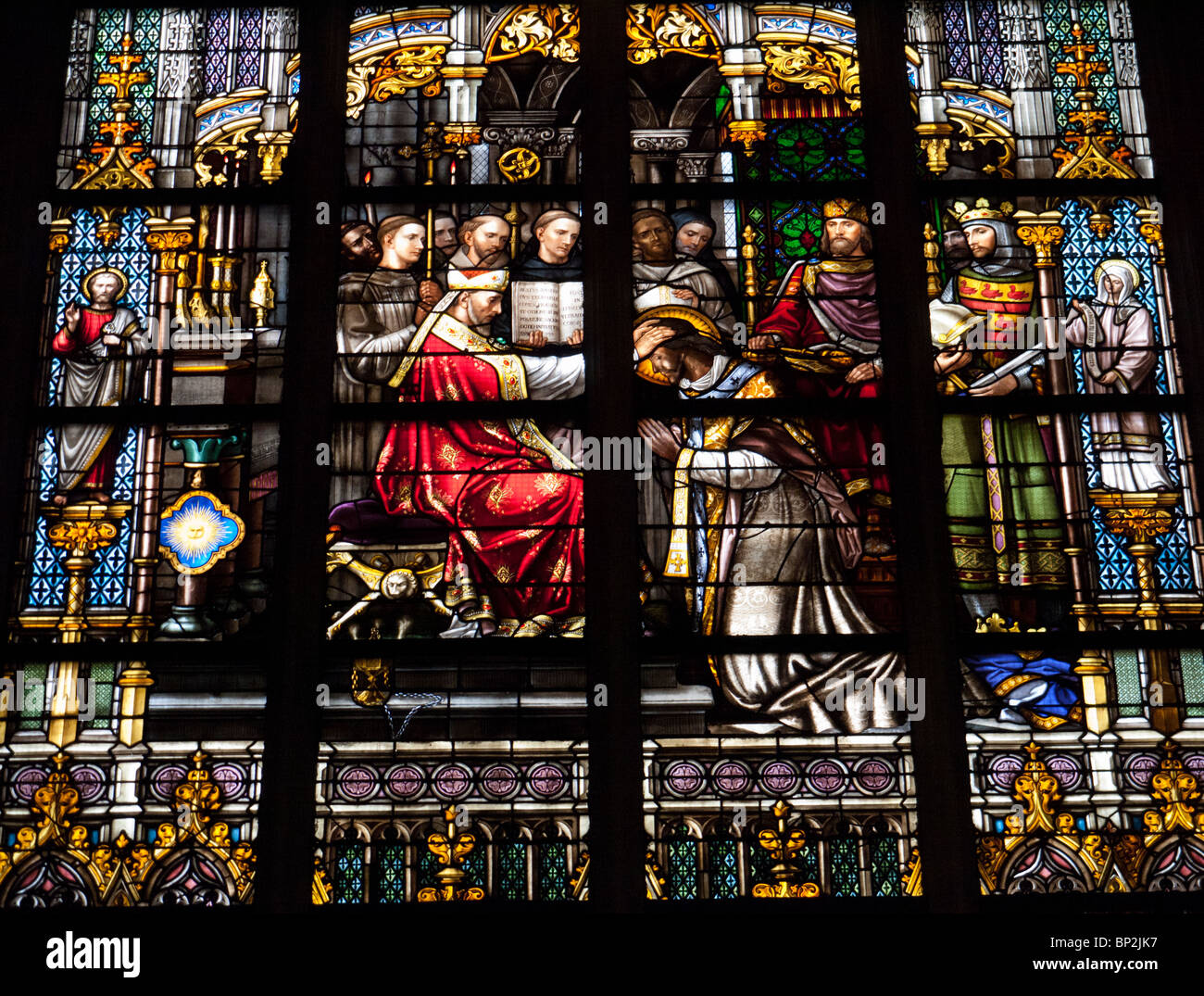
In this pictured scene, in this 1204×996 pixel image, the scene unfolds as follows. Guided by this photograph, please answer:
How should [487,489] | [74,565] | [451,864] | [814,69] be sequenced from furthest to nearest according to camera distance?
[814,69] → [487,489] → [74,565] → [451,864]

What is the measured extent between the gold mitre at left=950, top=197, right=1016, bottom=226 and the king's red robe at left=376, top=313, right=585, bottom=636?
1.95 metres

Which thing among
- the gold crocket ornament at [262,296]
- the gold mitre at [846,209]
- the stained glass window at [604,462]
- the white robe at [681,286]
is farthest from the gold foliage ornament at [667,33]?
the gold crocket ornament at [262,296]

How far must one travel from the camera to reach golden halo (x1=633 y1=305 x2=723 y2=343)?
779cm

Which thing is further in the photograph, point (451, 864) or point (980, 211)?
point (980, 211)

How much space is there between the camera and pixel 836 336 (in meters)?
7.80

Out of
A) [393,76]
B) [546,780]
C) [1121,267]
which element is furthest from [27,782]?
[1121,267]

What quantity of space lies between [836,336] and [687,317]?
611 millimetres

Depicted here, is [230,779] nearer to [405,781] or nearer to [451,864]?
[405,781]

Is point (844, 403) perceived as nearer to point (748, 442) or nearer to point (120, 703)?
point (748, 442)

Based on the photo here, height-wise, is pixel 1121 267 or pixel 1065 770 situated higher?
pixel 1121 267

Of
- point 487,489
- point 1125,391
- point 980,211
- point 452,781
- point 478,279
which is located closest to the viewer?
point 452,781

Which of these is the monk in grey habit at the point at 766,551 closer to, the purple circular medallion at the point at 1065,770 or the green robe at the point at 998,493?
the green robe at the point at 998,493

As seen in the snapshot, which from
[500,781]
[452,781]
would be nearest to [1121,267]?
[500,781]

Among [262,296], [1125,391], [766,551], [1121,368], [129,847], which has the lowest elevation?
[129,847]
